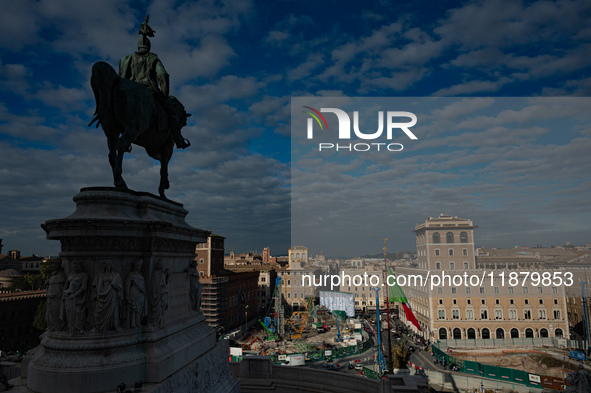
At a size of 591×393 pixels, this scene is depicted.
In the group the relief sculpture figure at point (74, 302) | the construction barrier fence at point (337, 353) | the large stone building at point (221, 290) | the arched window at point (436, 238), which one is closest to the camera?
the relief sculpture figure at point (74, 302)

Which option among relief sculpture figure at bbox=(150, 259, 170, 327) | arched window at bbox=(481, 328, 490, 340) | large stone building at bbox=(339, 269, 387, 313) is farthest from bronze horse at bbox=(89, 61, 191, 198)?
large stone building at bbox=(339, 269, 387, 313)

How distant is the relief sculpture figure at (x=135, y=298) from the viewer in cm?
671

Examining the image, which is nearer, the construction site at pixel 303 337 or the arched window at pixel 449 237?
the construction site at pixel 303 337

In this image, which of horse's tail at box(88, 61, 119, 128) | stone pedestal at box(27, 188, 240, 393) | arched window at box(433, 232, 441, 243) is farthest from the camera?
arched window at box(433, 232, 441, 243)

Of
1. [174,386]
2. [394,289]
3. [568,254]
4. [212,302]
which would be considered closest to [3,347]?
[212,302]

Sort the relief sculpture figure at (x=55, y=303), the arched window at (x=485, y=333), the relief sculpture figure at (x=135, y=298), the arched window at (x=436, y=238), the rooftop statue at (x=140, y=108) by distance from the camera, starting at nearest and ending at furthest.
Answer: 1. the relief sculpture figure at (x=55, y=303)
2. the relief sculpture figure at (x=135, y=298)
3. the rooftop statue at (x=140, y=108)
4. the arched window at (x=485, y=333)
5. the arched window at (x=436, y=238)

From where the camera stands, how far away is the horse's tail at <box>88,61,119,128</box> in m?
7.45

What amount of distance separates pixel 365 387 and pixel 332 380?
1.11 meters

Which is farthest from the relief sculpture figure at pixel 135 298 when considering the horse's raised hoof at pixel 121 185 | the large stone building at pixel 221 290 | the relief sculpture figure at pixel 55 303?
the large stone building at pixel 221 290

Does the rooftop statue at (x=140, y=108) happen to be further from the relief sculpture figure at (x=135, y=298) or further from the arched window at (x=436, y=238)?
the arched window at (x=436, y=238)

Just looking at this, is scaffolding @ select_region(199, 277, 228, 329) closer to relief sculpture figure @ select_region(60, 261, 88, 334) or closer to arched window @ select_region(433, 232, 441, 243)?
arched window @ select_region(433, 232, 441, 243)

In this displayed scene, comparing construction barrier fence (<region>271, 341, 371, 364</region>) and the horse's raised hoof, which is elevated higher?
the horse's raised hoof

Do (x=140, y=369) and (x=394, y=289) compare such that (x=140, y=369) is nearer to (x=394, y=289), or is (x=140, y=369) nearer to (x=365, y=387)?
(x=365, y=387)

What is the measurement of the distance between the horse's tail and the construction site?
1515 inches
